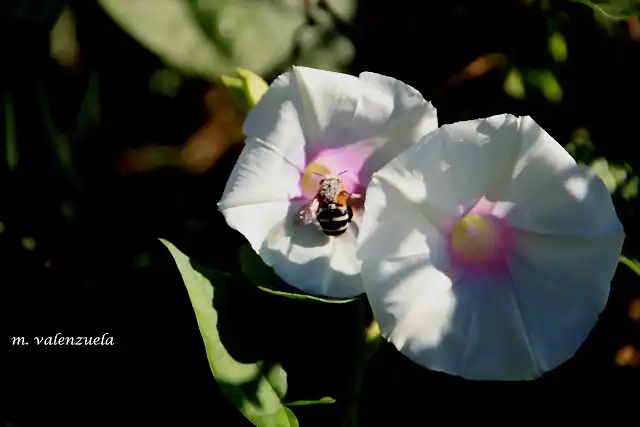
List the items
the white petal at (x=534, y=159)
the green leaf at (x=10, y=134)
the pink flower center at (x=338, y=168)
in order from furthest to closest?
the green leaf at (x=10, y=134) → the pink flower center at (x=338, y=168) → the white petal at (x=534, y=159)

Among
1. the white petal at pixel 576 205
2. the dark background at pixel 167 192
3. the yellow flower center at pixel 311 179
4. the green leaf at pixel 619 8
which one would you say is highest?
the green leaf at pixel 619 8

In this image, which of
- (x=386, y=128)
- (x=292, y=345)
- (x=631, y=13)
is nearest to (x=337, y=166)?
(x=386, y=128)

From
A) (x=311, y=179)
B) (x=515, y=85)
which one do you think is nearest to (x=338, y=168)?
(x=311, y=179)

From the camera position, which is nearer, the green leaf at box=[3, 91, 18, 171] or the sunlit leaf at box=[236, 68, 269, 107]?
the sunlit leaf at box=[236, 68, 269, 107]

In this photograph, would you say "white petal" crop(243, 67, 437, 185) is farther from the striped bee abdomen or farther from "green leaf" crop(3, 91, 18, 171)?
"green leaf" crop(3, 91, 18, 171)

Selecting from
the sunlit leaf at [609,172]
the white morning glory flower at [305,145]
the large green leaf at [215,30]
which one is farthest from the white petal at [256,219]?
the sunlit leaf at [609,172]

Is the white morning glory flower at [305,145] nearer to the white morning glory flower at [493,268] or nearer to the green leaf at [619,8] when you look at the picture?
the white morning glory flower at [493,268]

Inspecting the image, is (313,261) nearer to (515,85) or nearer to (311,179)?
(311,179)

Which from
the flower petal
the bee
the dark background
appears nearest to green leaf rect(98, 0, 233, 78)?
the dark background
